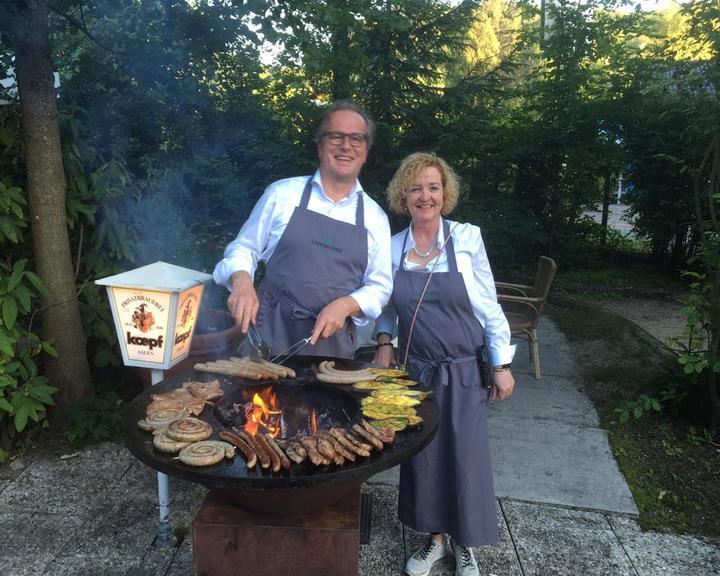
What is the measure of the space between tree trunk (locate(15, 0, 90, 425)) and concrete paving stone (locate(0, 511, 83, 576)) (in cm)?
103

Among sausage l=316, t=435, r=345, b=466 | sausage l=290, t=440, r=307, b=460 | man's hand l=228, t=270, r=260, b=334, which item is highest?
man's hand l=228, t=270, r=260, b=334

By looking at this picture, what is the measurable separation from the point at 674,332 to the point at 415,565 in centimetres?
576

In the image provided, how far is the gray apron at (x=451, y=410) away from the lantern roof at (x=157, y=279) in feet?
3.35

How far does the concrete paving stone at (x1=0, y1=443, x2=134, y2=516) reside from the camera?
3.25 metres

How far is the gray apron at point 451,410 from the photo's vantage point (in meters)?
2.68

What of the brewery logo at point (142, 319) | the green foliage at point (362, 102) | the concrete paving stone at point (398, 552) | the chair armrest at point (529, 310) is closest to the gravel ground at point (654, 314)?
the green foliage at point (362, 102)

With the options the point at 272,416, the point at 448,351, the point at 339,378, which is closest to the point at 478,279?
the point at 448,351

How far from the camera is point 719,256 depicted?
3.96 metres

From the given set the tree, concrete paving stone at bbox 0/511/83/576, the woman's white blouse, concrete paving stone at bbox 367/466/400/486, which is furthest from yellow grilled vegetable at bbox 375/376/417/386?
the tree

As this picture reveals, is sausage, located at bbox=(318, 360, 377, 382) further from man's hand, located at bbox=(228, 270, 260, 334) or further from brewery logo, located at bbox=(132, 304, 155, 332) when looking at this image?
brewery logo, located at bbox=(132, 304, 155, 332)

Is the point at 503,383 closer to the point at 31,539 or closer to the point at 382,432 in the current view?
the point at 382,432

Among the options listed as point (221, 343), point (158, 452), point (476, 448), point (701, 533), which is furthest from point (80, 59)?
point (701, 533)

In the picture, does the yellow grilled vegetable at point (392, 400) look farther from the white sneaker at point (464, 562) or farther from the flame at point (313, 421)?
the white sneaker at point (464, 562)

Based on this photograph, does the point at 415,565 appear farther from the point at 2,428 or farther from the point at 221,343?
the point at 2,428
